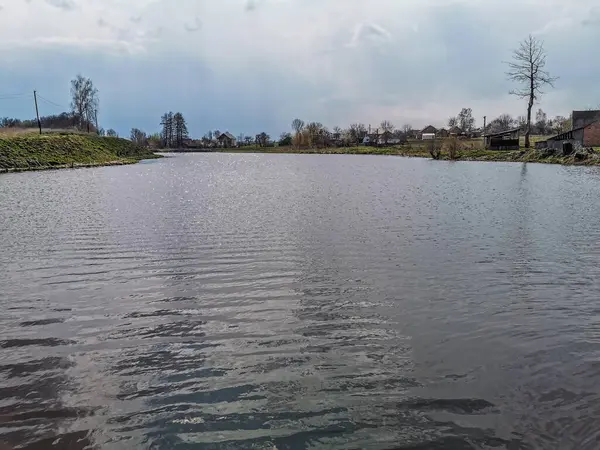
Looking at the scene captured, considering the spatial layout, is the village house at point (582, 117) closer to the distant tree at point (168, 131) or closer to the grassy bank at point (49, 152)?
the grassy bank at point (49, 152)

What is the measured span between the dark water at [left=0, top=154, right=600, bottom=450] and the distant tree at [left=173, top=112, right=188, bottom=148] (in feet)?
595

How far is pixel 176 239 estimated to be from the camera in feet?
46.8

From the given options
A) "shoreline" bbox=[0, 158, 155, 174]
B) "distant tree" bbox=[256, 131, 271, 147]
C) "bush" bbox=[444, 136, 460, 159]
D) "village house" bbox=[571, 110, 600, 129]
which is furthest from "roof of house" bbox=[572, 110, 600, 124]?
"distant tree" bbox=[256, 131, 271, 147]

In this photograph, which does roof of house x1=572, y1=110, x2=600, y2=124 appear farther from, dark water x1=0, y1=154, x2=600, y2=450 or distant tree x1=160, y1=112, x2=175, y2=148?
distant tree x1=160, y1=112, x2=175, y2=148

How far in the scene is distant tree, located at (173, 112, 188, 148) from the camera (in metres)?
187

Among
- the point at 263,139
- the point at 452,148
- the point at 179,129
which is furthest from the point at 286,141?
A: the point at 452,148

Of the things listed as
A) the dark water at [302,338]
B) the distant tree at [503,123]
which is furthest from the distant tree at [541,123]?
the dark water at [302,338]

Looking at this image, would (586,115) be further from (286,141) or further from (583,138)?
(286,141)

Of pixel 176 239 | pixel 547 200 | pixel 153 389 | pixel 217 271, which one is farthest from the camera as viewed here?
pixel 547 200

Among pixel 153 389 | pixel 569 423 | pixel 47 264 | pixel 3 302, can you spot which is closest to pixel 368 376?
pixel 569 423

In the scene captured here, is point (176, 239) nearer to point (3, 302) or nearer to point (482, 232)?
point (3, 302)

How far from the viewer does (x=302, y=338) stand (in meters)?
6.96

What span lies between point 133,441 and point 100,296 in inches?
198

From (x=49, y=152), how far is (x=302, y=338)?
65.3 meters
